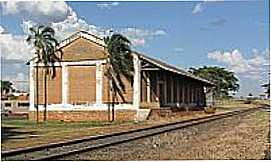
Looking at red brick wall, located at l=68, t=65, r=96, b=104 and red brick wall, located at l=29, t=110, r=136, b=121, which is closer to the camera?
red brick wall, located at l=29, t=110, r=136, b=121

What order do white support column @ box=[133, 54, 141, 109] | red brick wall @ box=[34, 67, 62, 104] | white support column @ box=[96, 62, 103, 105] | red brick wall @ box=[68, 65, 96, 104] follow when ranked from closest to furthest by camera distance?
white support column @ box=[133, 54, 141, 109] < white support column @ box=[96, 62, 103, 105] < red brick wall @ box=[68, 65, 96, 104] < red brick wall @ box=[34, 67, 62, 104]

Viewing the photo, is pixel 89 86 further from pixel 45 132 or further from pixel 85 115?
pixel 45 132

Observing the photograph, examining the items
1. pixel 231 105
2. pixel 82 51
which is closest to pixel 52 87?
pixel 82 51

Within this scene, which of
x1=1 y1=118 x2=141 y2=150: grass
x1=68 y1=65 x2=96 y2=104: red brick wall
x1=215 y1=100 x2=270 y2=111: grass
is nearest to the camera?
x1=1 y1=118 x2=141 y2=150: grass

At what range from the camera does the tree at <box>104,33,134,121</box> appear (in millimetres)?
36750

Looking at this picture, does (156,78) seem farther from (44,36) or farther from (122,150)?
(122,150)

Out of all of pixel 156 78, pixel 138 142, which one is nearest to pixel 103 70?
pixel 156 78

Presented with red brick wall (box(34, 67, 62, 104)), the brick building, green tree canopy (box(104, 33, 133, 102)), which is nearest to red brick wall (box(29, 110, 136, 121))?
the brick building

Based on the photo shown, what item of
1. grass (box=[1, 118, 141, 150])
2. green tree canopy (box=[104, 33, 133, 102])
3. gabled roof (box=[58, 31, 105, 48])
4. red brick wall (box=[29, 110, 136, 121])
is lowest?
grass (box=[1, 118, 141, 150])

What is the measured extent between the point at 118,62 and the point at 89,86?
327cm

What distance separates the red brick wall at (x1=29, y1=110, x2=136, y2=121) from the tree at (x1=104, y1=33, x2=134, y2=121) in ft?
2.46

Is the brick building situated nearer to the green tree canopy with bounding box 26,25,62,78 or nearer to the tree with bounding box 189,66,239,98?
the green tree canopy with bounding box 26,25,62,78

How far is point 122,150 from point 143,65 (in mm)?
23022

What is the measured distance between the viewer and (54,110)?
40.0 meters
